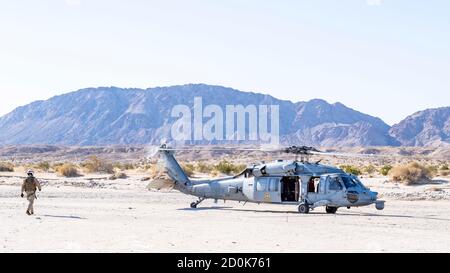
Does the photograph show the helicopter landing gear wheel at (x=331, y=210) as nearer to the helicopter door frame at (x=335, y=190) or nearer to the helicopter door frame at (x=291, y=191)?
the helicopter door frame at (x=335, y=190)

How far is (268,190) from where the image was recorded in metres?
24.0

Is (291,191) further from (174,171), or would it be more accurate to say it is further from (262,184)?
(174,171)

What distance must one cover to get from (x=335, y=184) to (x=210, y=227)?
20.1 ft

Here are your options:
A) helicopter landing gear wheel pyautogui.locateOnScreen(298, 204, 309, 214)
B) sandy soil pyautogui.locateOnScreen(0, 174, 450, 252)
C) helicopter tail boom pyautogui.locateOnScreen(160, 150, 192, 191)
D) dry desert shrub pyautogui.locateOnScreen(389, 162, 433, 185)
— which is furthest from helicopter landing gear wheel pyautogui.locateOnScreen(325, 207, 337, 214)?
dry desert shrub pyautogui.locateOnScreen(389, 162, 433, 185)

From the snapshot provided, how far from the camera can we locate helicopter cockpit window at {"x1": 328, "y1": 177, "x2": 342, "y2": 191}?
22.7m

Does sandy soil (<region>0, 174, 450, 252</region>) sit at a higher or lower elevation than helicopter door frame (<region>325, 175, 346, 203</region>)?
lower

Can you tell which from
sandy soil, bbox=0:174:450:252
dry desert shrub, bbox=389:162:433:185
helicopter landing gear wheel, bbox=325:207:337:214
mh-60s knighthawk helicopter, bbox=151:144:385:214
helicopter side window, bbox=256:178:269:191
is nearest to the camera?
sandy soil, bbox=0:174:450:252

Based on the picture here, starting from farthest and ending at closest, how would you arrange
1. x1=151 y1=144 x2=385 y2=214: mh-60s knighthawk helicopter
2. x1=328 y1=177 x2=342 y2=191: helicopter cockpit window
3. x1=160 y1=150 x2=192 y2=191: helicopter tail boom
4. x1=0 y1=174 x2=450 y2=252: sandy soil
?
x1=160 y1=150 x2=192 y2=191: helicopter tail boom < x1=328 y1=177 x2=342 y2=191: helicopter cockpit window < x1=151 y1=144 x2=385 y2=214: mh-60s knighthawk helicopter < x1=0 y1=174 x2=450 y2=252: sandy soil

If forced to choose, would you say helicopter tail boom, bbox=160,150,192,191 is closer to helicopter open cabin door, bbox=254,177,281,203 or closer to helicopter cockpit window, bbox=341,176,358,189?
helicopter open cabin door, bbox=254,177,281,203

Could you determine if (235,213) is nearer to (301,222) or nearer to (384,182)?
(301,222)

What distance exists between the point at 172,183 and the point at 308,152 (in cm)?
589

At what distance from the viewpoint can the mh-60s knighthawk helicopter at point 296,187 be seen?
22.5 m
